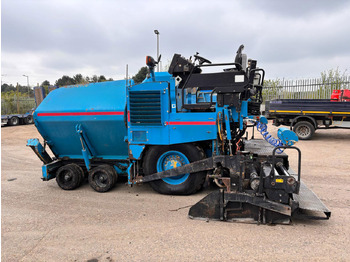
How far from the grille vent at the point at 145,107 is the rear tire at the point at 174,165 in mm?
523

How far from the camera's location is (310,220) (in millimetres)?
3506

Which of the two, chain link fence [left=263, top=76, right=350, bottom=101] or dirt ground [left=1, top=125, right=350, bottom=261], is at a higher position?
chain link fence [left=263, top=76, right=350, bottom=101]

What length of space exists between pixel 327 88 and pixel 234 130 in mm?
14635

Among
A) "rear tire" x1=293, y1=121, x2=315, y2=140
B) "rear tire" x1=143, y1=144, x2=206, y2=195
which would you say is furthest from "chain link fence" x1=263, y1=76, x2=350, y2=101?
"rear tire" x1=143, y1=144, x2=206, y2=195

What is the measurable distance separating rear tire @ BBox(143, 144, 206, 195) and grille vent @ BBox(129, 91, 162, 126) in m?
0.52

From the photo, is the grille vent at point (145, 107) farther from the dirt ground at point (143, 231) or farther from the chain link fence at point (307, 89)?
the chain link fence at point (307, 89)

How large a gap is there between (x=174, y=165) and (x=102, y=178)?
1.49 meters

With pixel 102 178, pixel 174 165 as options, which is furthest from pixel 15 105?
pixel 174 165

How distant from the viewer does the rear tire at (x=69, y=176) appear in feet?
16.7

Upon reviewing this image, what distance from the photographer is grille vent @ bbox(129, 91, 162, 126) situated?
4391mm

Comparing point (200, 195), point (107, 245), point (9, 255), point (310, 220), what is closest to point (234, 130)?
point (200, 195)

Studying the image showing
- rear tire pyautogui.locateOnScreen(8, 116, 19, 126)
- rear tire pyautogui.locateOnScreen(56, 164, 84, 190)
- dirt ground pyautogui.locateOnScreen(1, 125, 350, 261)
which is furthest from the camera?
rear tire pyautogui.locateOnScreen(8, 116, 19, 126)

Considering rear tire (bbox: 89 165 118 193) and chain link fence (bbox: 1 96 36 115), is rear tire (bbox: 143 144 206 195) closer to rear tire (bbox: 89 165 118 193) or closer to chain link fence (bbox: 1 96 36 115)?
rear tire (bbox: 89 165 118 193)

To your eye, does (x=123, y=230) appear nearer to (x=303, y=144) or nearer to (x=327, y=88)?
(x=303, y=144)
